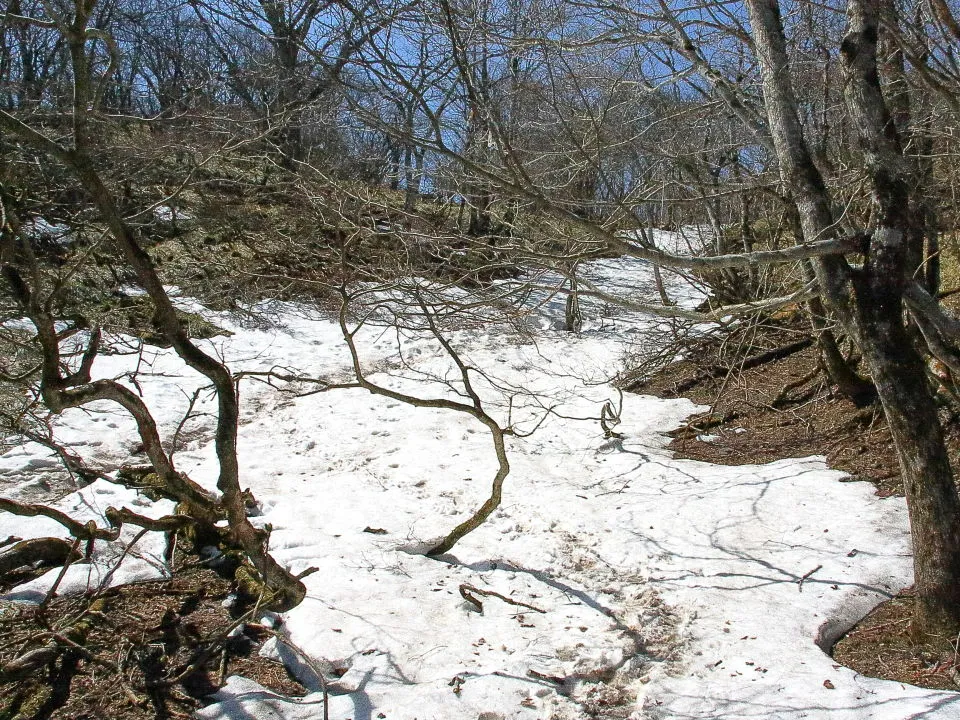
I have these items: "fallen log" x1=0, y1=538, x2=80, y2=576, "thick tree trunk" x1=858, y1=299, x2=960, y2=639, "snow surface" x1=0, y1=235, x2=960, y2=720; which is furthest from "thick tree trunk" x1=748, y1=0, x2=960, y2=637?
"fallen log" x1=0, y1=538, x2=80, y2=576

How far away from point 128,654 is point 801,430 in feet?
17.3

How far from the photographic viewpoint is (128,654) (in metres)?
3.32

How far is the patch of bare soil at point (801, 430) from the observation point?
11.1 feet

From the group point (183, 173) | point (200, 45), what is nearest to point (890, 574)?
point (183, 173)

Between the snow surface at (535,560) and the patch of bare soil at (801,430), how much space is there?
15 centimetres

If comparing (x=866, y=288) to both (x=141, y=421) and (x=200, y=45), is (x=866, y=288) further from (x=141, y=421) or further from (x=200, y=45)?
(x=200, y=45)

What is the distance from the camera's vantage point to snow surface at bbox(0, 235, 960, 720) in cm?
325

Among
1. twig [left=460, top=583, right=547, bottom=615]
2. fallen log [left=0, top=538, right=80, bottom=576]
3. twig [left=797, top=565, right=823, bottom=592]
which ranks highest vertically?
fallen log [left=0, top=538, right=80, bottom=576]

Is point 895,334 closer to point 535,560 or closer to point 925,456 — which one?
point 925,456

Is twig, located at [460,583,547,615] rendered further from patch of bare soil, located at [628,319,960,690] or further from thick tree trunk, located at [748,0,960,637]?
thick tree trunk, located at [748,0,960,637]

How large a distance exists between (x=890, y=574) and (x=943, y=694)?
45.6 inches

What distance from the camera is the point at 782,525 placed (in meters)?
4.88

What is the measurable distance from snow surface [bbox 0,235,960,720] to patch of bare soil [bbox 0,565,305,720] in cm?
15

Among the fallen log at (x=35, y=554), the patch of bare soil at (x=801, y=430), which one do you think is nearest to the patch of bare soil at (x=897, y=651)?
the patch of bare soil at (x=801, y=430)
